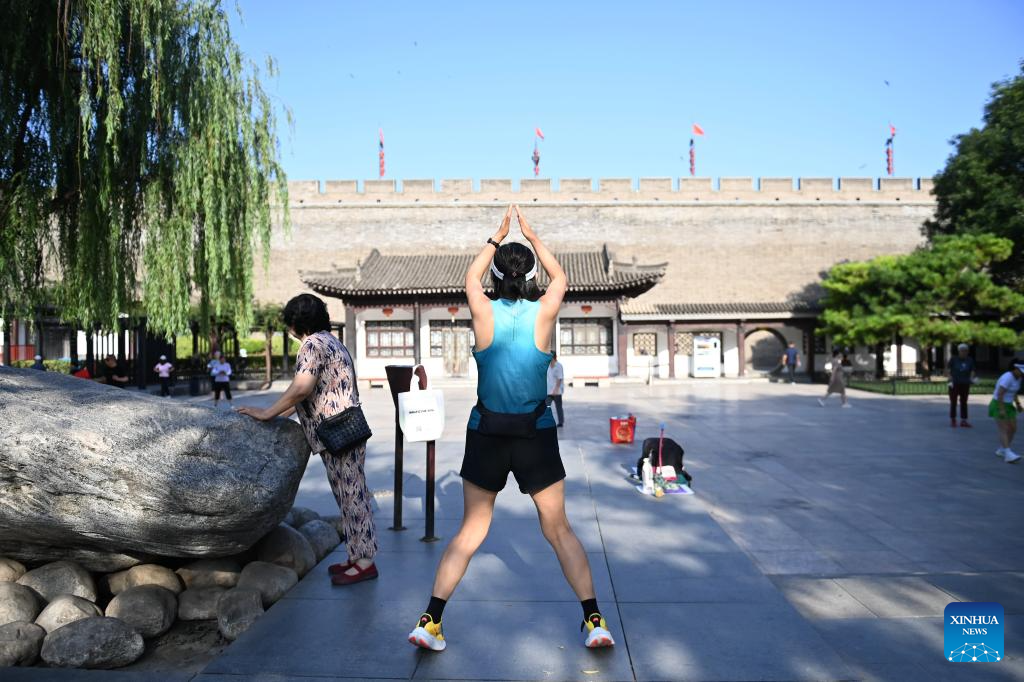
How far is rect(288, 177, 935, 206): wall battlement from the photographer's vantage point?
1357 inches

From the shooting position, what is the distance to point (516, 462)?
2711mm

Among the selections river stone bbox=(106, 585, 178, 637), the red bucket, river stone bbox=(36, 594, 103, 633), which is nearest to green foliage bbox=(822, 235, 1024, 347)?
the red bucket

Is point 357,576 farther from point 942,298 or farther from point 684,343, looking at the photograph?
point 684,343

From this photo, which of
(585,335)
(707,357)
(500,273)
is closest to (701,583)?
(500,273)

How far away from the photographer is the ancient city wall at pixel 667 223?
3428 cm

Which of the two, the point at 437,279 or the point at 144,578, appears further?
the point at 437,279

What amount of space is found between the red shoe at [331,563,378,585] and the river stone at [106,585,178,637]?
751 millimetres

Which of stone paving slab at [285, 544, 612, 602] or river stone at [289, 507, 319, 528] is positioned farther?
river stone at [289, 507, 319, 528]

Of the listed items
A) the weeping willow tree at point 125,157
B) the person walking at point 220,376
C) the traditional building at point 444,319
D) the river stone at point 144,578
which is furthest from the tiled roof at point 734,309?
the river stone at point 144,578

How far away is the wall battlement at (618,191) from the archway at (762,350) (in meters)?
6.74

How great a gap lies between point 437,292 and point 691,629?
21.8 metres

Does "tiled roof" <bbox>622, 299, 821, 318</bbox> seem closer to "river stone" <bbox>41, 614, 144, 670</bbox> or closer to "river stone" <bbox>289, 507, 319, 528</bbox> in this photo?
"river stone" <bbox>289, 507, 319, 528</bbox>

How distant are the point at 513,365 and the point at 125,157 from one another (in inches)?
278

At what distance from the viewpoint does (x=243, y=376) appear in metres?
24.3
